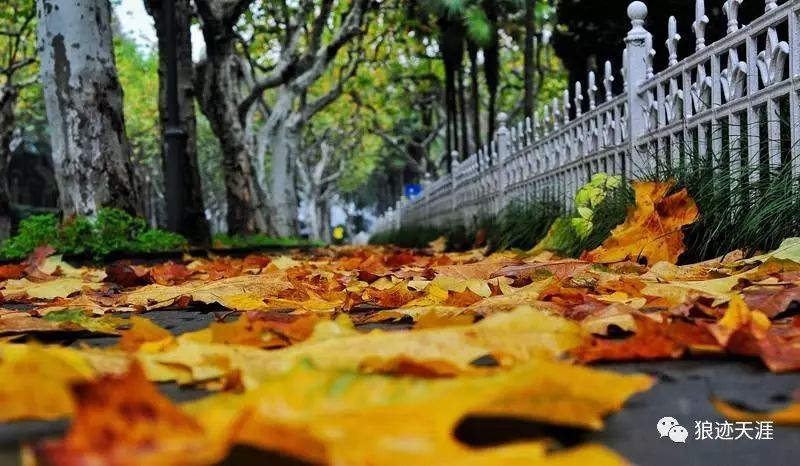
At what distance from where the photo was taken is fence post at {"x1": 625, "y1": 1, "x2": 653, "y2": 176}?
5367 mm

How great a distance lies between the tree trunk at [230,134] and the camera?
1305 cm

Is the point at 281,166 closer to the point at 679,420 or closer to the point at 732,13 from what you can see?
the point at 732,13

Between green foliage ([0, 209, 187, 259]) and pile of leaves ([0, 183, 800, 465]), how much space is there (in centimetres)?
413

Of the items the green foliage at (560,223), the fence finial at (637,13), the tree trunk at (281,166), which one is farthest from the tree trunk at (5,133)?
the fence finial at (637,13)

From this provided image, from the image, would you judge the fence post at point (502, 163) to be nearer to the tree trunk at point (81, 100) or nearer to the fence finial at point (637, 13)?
the fence finial at point (637, 13)

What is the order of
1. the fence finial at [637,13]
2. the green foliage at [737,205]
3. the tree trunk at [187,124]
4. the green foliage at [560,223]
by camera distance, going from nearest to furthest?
the green foliage at [737,205], the green foliage at [560,223], the fence finial at [637,13], the tree trunk at [187,124]

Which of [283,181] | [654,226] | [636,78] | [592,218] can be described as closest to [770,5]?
[654,226]

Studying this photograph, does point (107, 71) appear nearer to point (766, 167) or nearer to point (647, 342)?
point (766, 167)

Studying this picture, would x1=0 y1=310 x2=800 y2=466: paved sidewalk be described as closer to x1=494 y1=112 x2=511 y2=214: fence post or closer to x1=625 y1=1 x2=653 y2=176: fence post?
x1=625 y1=1 x2=653 y2=176: fence post

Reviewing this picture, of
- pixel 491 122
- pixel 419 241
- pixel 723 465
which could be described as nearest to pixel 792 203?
pixel 723 465

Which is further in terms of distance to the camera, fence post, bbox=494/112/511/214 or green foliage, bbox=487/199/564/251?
fence post, bbox=494/112/511/214

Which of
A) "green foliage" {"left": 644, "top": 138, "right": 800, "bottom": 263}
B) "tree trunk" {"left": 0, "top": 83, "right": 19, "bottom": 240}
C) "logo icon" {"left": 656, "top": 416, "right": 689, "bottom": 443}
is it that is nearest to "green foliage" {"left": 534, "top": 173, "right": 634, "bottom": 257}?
"green foliage" {"left": 644, "top": 138, "right": 800, "bottom": 263}

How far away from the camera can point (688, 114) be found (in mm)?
4547

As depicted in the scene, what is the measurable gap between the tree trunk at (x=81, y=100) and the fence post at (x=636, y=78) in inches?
187
